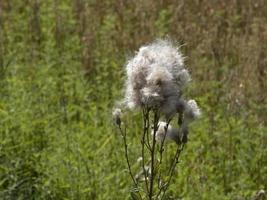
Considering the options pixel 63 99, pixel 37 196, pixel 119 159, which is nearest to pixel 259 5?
pixel 63 99

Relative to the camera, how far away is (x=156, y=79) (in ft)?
8.63

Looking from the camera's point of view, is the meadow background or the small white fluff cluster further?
the meadow background

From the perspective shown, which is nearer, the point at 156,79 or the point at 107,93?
the point at 156,79

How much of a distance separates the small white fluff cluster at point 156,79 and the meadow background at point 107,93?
50.5 inches

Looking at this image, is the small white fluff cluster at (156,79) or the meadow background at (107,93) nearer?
the small white fluff cluster at (156,79)

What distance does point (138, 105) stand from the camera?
2742 millimetres

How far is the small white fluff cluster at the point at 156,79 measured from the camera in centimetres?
265

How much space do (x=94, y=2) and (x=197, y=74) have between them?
1.74 meters

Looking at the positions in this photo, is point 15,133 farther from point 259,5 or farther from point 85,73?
point 259,5

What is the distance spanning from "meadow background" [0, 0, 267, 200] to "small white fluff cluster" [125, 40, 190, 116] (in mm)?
1283

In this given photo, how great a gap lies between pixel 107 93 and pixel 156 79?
3071 mm

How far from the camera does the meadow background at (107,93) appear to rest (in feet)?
14.1

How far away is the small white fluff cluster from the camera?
104 inches

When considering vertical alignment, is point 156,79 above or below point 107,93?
below
